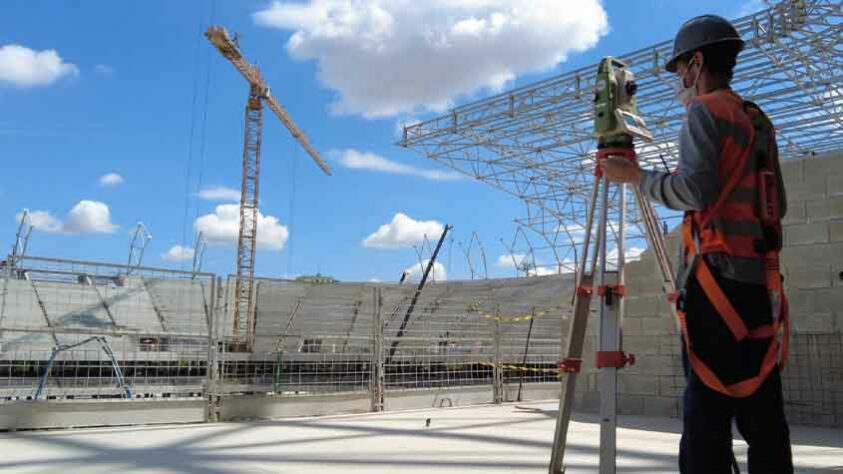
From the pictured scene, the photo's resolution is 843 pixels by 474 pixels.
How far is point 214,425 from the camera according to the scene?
279 inches

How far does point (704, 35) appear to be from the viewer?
199 centimetres

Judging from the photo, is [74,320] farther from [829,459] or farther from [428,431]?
[829,459]

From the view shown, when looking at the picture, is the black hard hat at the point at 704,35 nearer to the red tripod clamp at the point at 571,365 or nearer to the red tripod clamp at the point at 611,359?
the red tripod clamp at the point at 611,359

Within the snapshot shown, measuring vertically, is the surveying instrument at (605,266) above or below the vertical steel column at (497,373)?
above

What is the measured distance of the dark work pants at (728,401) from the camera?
1.79 m

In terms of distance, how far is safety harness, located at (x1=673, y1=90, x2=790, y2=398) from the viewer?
1.79 metres

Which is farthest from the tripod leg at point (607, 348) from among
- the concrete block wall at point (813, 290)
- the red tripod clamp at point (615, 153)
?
the concrete block wall at point (813, 290)

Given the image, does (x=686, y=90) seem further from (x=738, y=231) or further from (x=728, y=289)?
(x=728, y=289)

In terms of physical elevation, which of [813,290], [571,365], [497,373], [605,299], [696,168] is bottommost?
[497,373]

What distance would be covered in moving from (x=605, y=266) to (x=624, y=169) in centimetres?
35

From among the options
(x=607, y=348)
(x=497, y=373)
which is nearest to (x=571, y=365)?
(x=607, y=348)

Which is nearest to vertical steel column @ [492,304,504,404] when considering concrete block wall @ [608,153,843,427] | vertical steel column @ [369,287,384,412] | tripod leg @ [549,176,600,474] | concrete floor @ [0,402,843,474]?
vertical steel column @ [369,287,384,412]

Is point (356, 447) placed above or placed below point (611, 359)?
below

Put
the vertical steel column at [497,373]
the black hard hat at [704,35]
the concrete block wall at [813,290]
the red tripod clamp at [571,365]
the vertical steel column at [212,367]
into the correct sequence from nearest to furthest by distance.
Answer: the black hard hat at [704,35]
the red tripod clamp at [571,365]
the concrete block wall at [813,290]
the vertical steel column at [212,367]
the vertical steel column at [497,373]
